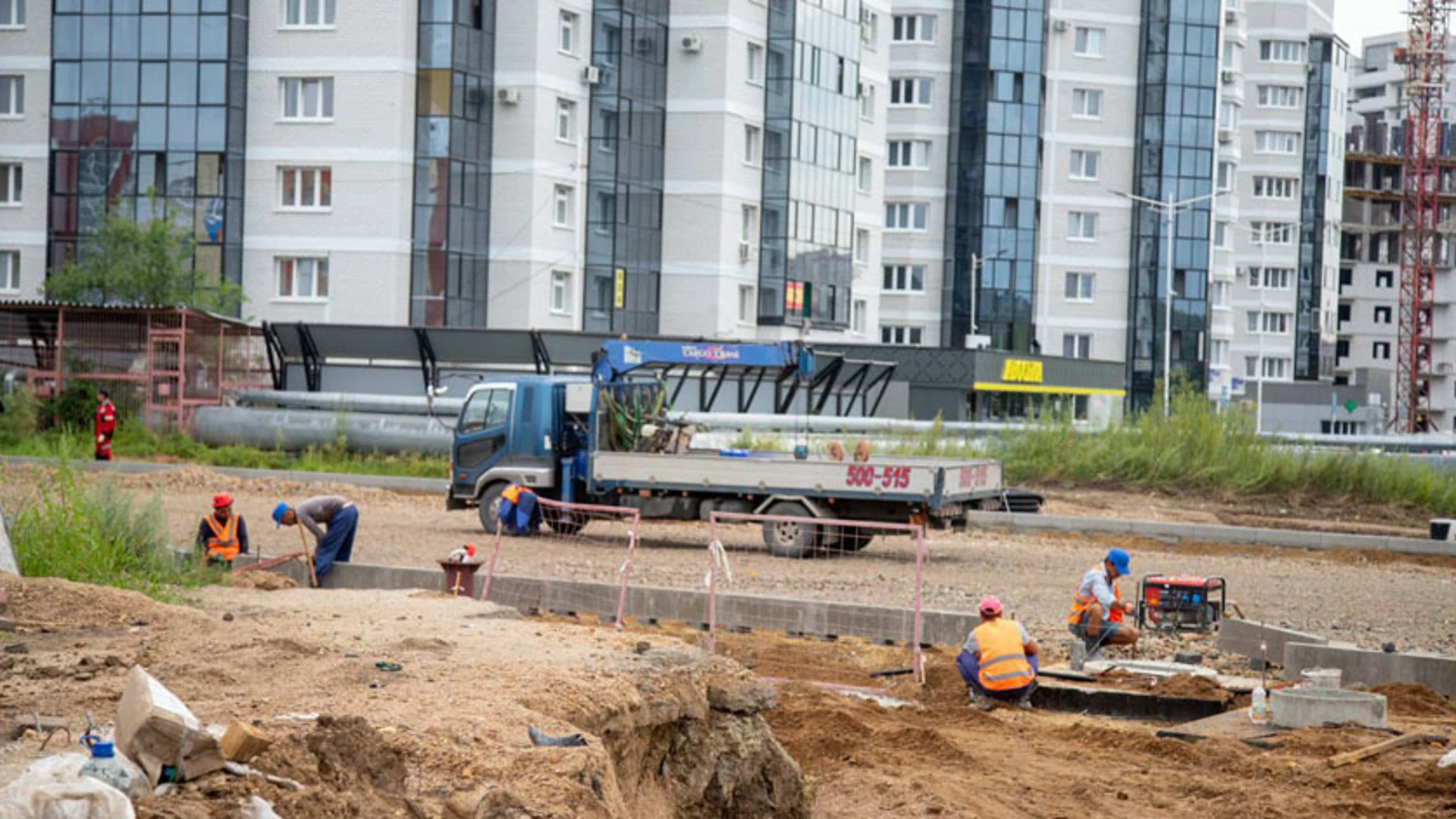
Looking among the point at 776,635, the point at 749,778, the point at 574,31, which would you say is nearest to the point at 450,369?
the point at 574,31

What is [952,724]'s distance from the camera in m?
13.2

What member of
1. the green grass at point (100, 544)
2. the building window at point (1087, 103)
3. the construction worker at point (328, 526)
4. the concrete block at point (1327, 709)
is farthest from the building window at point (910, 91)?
the concrete block at point (1327, 709)

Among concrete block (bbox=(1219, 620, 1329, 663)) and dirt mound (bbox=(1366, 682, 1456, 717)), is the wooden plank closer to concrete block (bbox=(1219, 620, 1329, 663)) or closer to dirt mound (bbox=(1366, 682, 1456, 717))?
dirt mound (bbox=(1366, 682, 1456, 717))

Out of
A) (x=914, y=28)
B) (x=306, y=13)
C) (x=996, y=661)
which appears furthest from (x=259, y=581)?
(x=914, y=28)

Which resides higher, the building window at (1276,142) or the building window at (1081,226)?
the building window at (1276,142)

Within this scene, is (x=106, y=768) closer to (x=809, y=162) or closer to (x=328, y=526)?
(x=328, y=526)

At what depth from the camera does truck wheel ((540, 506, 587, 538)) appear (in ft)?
75.9

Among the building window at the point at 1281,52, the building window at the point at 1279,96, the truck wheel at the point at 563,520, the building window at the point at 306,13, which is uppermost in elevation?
the building window at the point at 1281,52

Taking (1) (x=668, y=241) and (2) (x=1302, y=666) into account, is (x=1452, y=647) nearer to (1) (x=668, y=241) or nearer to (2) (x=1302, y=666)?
→ (2) (x=1302, y=666)

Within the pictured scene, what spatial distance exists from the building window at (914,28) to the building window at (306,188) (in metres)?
32.6

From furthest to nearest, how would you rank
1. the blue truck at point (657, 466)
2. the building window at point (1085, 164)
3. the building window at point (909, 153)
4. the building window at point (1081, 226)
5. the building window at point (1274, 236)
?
the building window at point (1274, 236) → the building window at point (1081, 226) → the building window at point (1085, 164) → the building window at point (909, 153) → the blue truck at point (657, 466)

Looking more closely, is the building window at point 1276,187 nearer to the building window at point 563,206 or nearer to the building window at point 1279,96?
the building window at point 1279,96

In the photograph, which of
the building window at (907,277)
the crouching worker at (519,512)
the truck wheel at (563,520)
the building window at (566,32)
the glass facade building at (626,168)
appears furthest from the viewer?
the building window at (907,277)

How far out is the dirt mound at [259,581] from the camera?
1644 cm
